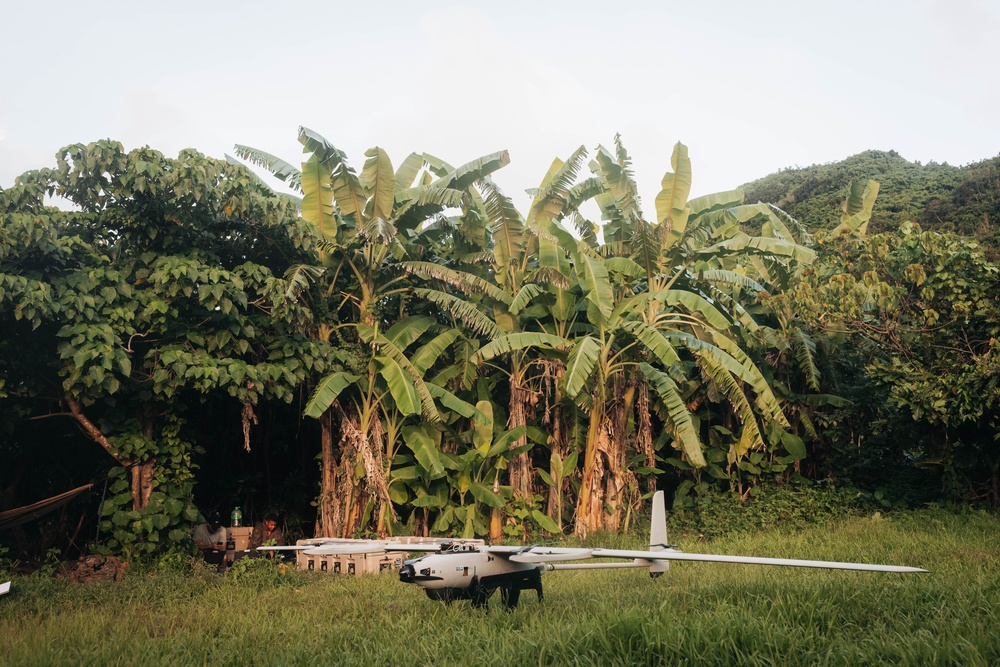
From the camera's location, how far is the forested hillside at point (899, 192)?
67.8 feet

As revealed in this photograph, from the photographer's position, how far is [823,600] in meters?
5.49

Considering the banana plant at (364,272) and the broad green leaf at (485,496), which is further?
the broad green leaf at (485,496)

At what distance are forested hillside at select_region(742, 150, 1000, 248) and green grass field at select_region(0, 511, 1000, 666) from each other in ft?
46.0

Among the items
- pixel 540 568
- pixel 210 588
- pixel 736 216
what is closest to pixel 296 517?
pixel 210 588

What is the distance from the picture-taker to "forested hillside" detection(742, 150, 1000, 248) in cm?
2067

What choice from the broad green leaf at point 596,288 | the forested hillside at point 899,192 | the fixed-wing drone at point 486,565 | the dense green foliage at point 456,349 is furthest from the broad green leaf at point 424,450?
the forested hillside at point 899,192

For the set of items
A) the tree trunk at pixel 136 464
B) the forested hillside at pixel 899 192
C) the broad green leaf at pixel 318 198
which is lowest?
the tree trunk at pixel 136 464

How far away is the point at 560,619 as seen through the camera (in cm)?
564

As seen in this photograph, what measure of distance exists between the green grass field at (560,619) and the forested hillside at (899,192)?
46.0 feet

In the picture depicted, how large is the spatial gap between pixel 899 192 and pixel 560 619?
77.3 ft

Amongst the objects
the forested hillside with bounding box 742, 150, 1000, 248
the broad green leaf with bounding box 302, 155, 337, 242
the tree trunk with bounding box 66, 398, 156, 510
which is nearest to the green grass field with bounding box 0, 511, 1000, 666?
the tree trunk with bounding box 66, 398, 156, 510

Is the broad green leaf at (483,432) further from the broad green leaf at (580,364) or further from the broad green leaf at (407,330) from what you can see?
the broad green leaf at (580,364)

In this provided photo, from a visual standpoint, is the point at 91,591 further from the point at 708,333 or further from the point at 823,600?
the point at 708,333

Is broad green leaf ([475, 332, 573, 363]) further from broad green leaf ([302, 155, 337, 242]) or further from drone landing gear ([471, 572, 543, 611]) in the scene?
drone landing gear ([471, 572, 543, 611])
